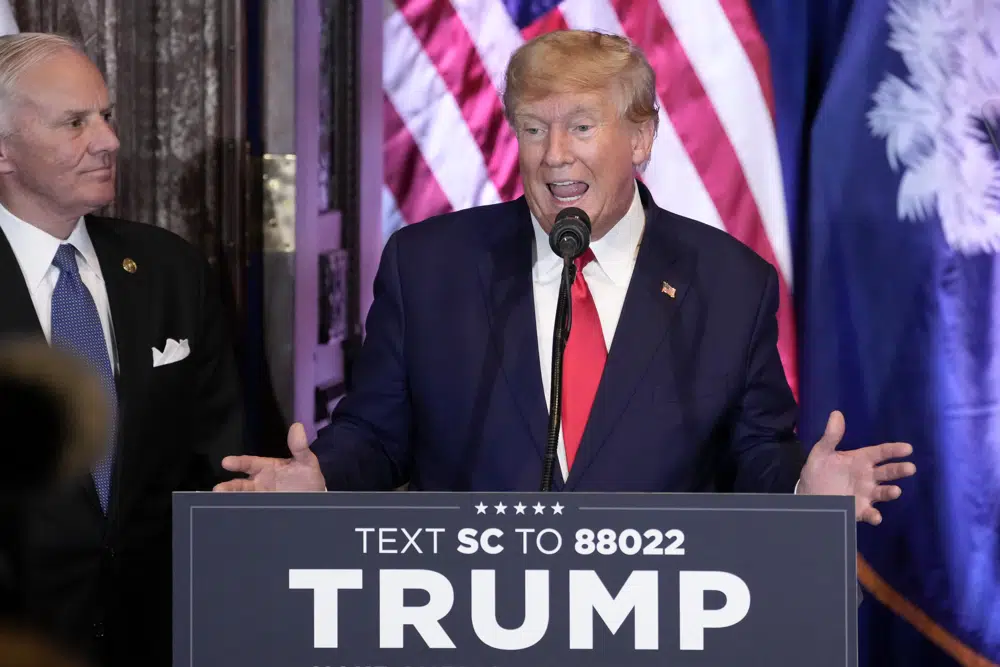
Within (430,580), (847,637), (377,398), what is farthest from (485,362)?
(847,637)

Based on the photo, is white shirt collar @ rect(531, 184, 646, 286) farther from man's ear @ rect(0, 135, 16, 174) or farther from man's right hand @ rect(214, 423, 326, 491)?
man's ear @ rect(0, 135, 16, 174)

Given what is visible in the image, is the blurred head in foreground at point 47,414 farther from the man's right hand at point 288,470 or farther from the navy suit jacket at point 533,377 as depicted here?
the man's right hand at point 288,470

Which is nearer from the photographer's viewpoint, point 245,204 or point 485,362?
point 485,362

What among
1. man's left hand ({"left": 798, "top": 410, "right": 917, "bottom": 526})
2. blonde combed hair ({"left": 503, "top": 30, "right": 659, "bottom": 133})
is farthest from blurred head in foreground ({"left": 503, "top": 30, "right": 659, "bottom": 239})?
man's left hand ({"left": 798, "top": 410, "right": 917, "bottom": 526})

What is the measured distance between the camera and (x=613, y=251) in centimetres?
199

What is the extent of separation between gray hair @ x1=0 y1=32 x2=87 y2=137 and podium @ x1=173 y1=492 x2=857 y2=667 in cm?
118

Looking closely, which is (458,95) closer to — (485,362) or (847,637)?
(485,362)

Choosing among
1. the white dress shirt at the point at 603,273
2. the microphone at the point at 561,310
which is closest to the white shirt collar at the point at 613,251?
the white dress shirt at the point at 603,273

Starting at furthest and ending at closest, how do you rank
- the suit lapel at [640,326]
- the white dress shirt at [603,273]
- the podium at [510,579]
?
the white dress shirt at [603,273]
the suit lapel at [640,326]
the podium at [510,579]

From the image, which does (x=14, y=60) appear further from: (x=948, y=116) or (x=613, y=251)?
(x=948, y=116)

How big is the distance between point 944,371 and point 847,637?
1722mm

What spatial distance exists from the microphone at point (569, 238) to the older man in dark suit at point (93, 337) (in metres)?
1.00

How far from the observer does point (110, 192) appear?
7.11 feet

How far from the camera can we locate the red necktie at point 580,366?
185 centimetres
